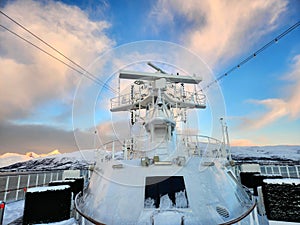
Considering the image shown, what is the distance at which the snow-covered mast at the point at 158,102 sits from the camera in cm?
627

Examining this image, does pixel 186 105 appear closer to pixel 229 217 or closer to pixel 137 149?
pixel 137 149

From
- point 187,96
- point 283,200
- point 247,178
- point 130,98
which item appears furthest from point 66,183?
point 247,178

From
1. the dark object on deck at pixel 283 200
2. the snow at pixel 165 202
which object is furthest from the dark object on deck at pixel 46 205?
the dark object on deck at pixel 283 200

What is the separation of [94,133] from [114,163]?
1180mm

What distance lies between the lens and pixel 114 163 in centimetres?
495

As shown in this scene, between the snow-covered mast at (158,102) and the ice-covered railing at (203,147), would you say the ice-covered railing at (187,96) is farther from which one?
the ice-covered railing at (203,147)

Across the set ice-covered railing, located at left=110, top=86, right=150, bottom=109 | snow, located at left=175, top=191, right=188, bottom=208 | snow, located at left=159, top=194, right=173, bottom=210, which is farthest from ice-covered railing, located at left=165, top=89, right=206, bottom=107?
snow, located at left=159, top=194, right=173, bottom=210

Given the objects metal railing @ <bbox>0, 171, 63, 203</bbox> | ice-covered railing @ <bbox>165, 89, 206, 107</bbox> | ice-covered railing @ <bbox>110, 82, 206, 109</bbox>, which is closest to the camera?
ice-covered railing @ <bbox>110, 82, 206, 109</bbox>

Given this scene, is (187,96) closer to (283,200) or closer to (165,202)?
(283,200)

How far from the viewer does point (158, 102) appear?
20.5 ft

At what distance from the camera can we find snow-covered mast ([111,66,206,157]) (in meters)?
6.27

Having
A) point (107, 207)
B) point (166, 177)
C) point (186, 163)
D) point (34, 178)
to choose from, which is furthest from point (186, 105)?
point (34, 178)

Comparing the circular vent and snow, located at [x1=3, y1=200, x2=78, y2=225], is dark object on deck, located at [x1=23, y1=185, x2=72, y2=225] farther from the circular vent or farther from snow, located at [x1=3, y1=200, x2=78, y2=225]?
the circular vent

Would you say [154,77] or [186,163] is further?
[154,77]
